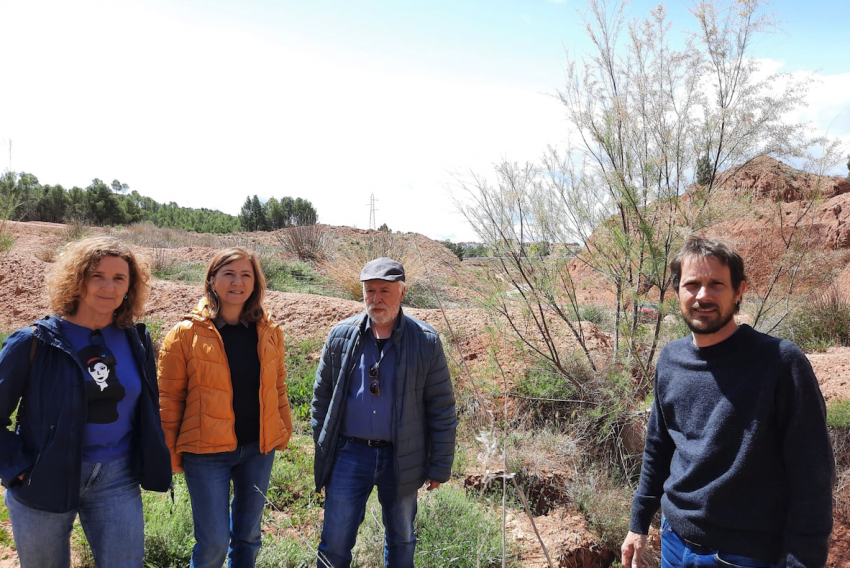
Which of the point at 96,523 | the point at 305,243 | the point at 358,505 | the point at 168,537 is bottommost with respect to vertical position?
the point at 168,537

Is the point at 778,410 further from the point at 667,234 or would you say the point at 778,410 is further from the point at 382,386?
the point at 667,234

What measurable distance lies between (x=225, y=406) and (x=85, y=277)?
0.84 metres

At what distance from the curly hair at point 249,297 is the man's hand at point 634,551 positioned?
2.03 metres

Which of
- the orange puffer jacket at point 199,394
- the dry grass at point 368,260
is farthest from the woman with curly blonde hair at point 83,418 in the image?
the dry grass at point 368,260

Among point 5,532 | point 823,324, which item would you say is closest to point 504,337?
point 5,532

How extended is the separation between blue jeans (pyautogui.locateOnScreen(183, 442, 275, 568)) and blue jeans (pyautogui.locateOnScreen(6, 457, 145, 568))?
33cm

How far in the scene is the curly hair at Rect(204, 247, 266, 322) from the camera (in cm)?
271

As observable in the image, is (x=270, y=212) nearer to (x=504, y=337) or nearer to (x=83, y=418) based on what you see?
(x=504, y=337)

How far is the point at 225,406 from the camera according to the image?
8.31 feet

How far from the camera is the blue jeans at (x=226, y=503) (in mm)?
2477

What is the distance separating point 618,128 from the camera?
4.80 metres

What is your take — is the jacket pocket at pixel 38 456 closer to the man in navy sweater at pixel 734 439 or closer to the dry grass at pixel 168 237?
the man in navy sweater at pixel 734 439

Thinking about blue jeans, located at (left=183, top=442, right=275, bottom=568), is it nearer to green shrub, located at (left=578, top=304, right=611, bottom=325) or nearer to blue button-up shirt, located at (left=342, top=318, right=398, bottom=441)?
blue button-up shirt, located at (left=342, top=318, right=398, bottom=441)

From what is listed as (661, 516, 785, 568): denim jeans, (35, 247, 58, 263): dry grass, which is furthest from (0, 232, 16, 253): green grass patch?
(661, 516, 785, 568): denim jeans
